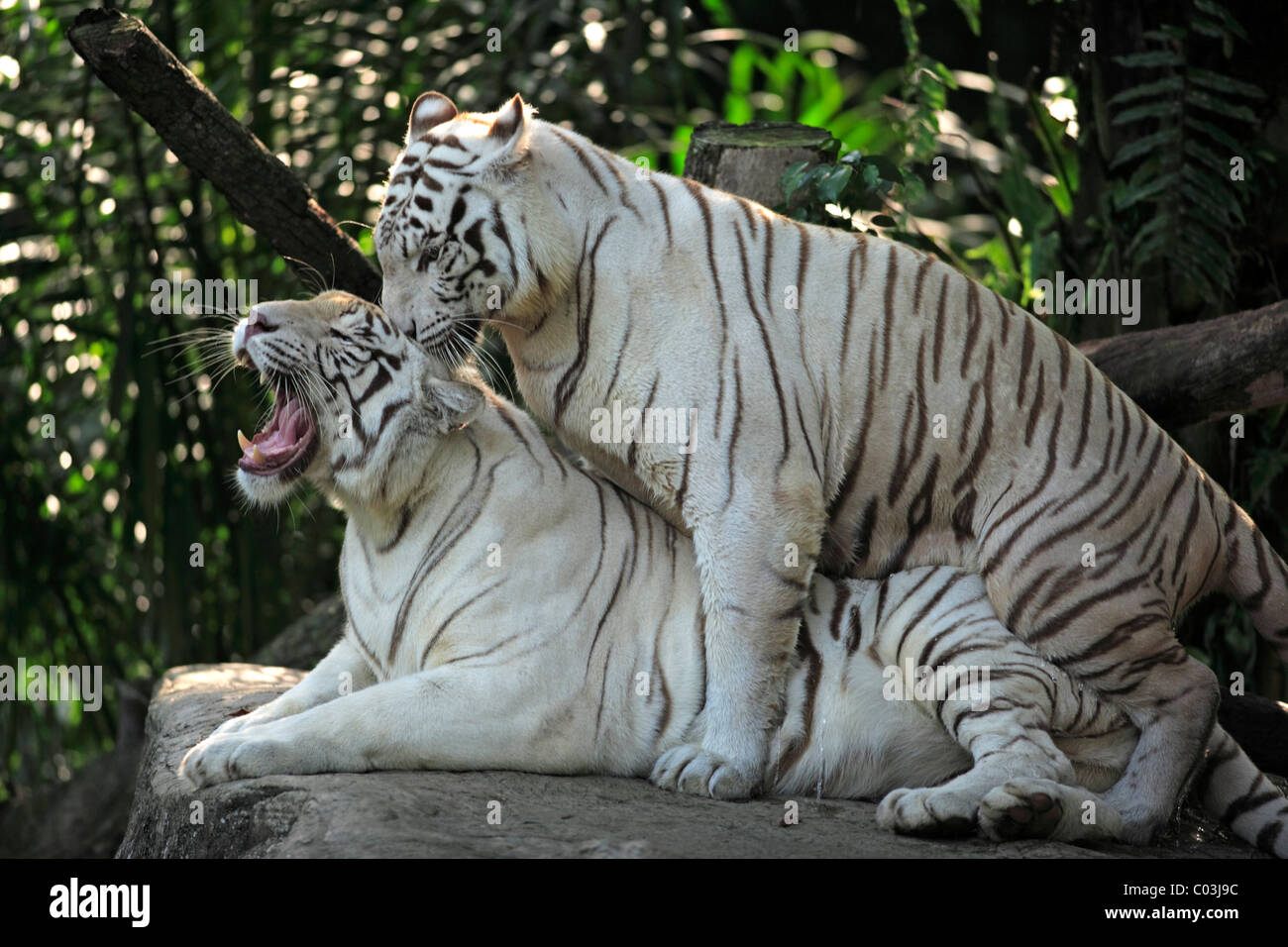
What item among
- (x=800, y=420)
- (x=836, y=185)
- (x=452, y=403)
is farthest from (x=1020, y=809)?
(x=836, y=185)

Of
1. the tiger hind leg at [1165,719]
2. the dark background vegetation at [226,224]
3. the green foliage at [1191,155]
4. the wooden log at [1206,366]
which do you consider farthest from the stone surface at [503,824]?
the dark background vegetation at [226,224]

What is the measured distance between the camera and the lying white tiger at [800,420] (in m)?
2.92

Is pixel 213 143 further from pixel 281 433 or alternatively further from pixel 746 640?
pixel 746 640

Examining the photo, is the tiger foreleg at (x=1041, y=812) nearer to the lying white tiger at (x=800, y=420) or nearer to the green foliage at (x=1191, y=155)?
the lying white tiger at (x=800, y=420)

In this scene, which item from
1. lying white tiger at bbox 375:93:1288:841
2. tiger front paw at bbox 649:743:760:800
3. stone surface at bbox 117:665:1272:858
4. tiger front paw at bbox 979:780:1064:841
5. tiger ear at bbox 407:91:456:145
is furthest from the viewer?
tiger ear at bbox 407:91:456:145

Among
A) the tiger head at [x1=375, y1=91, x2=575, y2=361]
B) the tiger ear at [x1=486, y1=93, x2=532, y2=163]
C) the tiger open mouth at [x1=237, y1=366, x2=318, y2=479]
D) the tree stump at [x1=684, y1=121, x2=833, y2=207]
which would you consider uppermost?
the tree stump at [x1=684, y1=121, x2=833, y2=207]

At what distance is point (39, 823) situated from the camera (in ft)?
18.5

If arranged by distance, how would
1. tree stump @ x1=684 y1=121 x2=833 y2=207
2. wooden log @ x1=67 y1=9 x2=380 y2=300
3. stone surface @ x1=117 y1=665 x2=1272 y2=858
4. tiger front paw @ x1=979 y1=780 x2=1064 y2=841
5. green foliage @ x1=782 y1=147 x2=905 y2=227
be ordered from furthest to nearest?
tree stump @ x1=684 y1=121 x2=833 y2=207
green foliage @ x1=782 y1=147 x2=905 y2=227
wooden log @ x1=67 y1=9 x2=380 y2=300
tiger front paw @ x1=979 y1=780 x2=1064 y2=841
stone surface @ x1=117 y1=665 x2=1272 y2=858

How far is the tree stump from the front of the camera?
13.6 feet

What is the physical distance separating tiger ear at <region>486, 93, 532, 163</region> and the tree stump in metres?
1.22

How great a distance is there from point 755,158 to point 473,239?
1478 mm

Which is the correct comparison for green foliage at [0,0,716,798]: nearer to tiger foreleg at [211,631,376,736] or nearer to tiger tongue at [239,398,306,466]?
tiger foreleg at [211,631,376,736]

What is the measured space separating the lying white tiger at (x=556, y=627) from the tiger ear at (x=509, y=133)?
466 millimetres

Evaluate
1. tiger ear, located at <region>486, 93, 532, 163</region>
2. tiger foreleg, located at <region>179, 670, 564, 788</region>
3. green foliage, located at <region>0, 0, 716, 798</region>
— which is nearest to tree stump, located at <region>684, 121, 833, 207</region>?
tiger ear, located at <region>486, 93, 532, 163</region>
